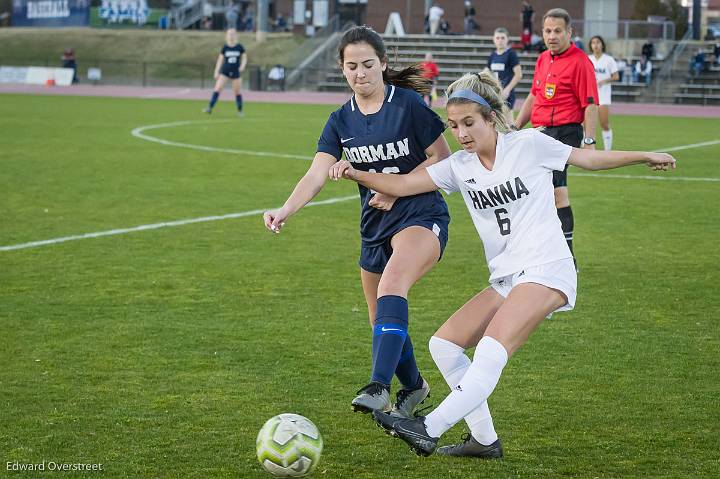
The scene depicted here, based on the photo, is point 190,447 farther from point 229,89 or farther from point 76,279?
point 229,89

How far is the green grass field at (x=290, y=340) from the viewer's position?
521cm

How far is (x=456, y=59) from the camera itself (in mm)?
46844

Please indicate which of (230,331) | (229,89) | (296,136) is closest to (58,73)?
(229,89)

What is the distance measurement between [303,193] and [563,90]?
18.5 ft

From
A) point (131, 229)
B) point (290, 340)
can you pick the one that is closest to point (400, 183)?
point (290, 340)

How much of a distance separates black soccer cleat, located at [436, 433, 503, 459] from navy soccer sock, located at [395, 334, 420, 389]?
0.61m

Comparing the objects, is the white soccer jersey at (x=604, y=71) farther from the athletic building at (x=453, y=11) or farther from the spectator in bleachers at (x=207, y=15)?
the spectator in bleachers at (x=207, y=15)

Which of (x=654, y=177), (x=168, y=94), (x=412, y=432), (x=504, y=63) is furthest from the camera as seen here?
(x=168, y=94)

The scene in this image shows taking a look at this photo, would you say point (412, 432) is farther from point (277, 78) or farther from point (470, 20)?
point (470, 20)

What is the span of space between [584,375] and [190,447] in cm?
251

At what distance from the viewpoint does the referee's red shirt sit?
34.6 ft

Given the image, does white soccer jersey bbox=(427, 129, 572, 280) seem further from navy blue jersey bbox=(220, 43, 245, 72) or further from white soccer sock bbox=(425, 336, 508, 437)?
navy blue jersey bbox=(220, 43, 245, 72)

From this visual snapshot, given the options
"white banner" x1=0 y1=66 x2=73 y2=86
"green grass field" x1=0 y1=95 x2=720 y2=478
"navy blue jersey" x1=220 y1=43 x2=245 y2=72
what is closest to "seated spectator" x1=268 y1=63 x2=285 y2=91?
"white banner" x1=0 y1=66 x2=73 y2=86

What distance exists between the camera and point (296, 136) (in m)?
24.0
